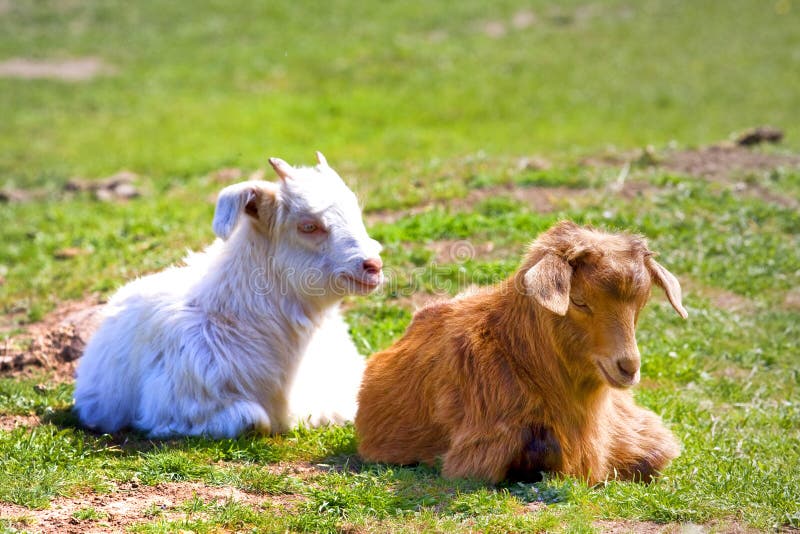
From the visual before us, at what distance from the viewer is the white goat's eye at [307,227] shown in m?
7.45

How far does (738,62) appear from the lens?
27016mm

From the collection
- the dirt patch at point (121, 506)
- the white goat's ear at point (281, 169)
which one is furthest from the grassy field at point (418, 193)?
the white goat's ear at point (281, 169)

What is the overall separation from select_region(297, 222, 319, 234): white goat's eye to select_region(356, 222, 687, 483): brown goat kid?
117 cm

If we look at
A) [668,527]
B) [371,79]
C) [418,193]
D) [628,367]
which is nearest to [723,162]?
[418,193]

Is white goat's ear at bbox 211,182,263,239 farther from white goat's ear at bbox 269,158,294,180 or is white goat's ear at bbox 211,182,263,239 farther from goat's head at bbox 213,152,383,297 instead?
white goat's ear at bbox 269,158,294,180

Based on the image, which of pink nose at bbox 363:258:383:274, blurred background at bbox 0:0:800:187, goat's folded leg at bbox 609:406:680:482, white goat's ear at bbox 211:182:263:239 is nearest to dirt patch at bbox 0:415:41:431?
white goat's ear at bbox 211:182:263:239

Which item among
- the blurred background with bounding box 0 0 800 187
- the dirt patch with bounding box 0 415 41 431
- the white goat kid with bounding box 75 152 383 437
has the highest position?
the blurred background with bounding box 0 0 800 187

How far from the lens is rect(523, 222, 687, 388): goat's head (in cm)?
566

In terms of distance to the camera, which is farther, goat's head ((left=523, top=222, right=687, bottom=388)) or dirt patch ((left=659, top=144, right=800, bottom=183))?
dirt patch ((left=659, top=144, right=800, bottom=183))

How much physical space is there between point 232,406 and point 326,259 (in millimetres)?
1255

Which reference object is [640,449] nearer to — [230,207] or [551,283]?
[551,283]

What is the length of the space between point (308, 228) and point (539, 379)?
86.9 inches

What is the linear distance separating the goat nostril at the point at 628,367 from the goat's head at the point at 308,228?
7.09 ft

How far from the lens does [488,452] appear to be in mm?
6035
